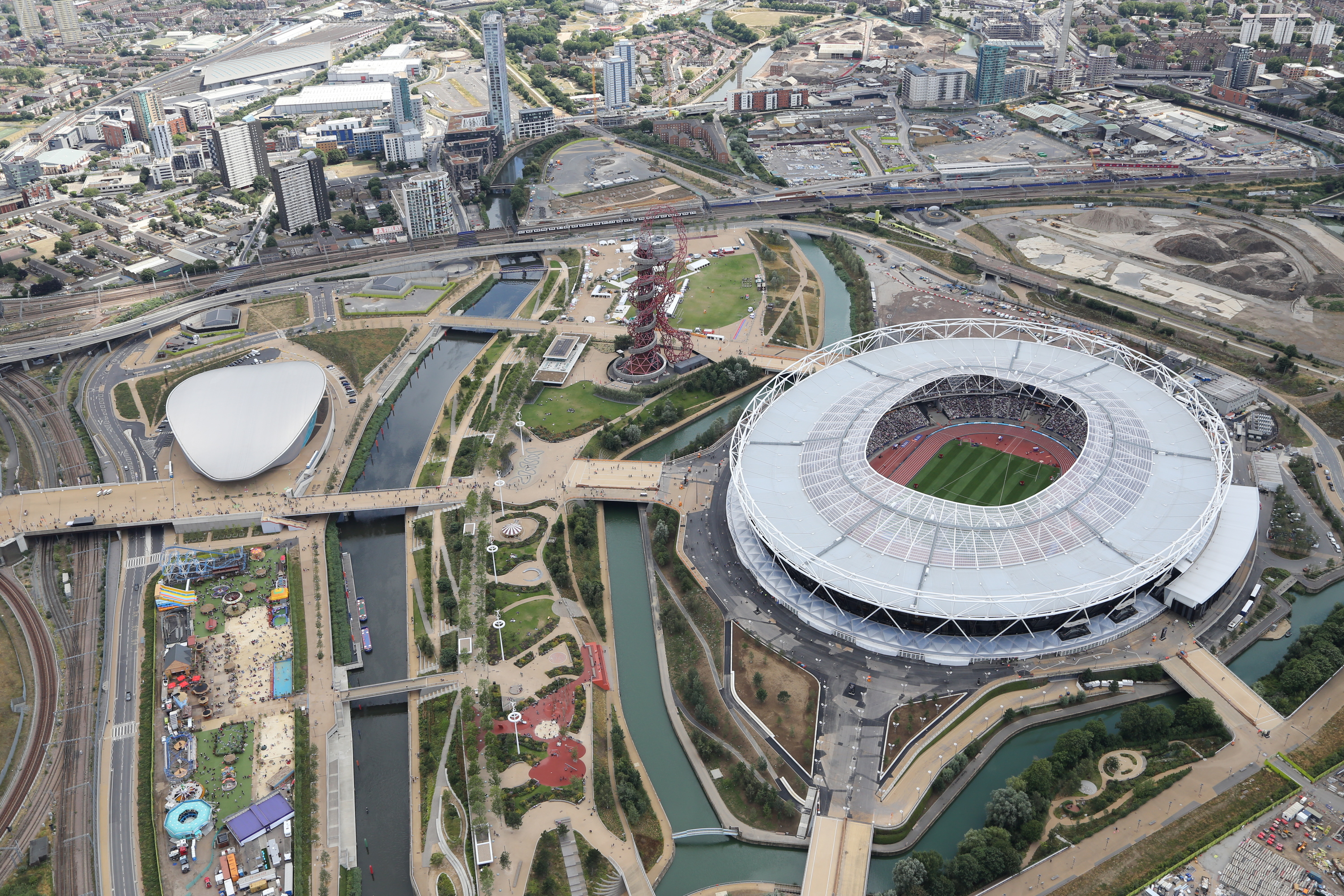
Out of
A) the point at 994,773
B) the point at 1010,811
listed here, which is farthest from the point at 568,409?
the point at 1010,811

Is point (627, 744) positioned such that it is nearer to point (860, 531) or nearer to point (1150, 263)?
point (860, 531)

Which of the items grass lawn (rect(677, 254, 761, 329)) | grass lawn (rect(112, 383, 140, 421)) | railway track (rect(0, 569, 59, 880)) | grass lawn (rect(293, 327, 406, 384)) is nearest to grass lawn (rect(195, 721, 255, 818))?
railway track (rect(0, 569, 59, 880))

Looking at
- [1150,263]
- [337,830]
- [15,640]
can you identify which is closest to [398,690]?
[337,830]

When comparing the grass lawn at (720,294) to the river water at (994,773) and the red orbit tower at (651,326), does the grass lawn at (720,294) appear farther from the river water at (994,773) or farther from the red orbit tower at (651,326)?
the river water at (994,773)

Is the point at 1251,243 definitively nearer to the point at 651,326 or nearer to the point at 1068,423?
the point at 1068,423

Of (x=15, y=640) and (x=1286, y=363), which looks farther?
(x=1286, y=363)

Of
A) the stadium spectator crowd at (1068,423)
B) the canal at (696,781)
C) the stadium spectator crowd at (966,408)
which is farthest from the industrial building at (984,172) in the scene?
the canal at (696,781)

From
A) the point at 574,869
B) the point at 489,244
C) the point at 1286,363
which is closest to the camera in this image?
the point at 574,869

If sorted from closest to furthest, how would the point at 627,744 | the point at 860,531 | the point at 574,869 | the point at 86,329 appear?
the point at 574,869
the point at 627,744
the point at 860,531
the point at 86,329
